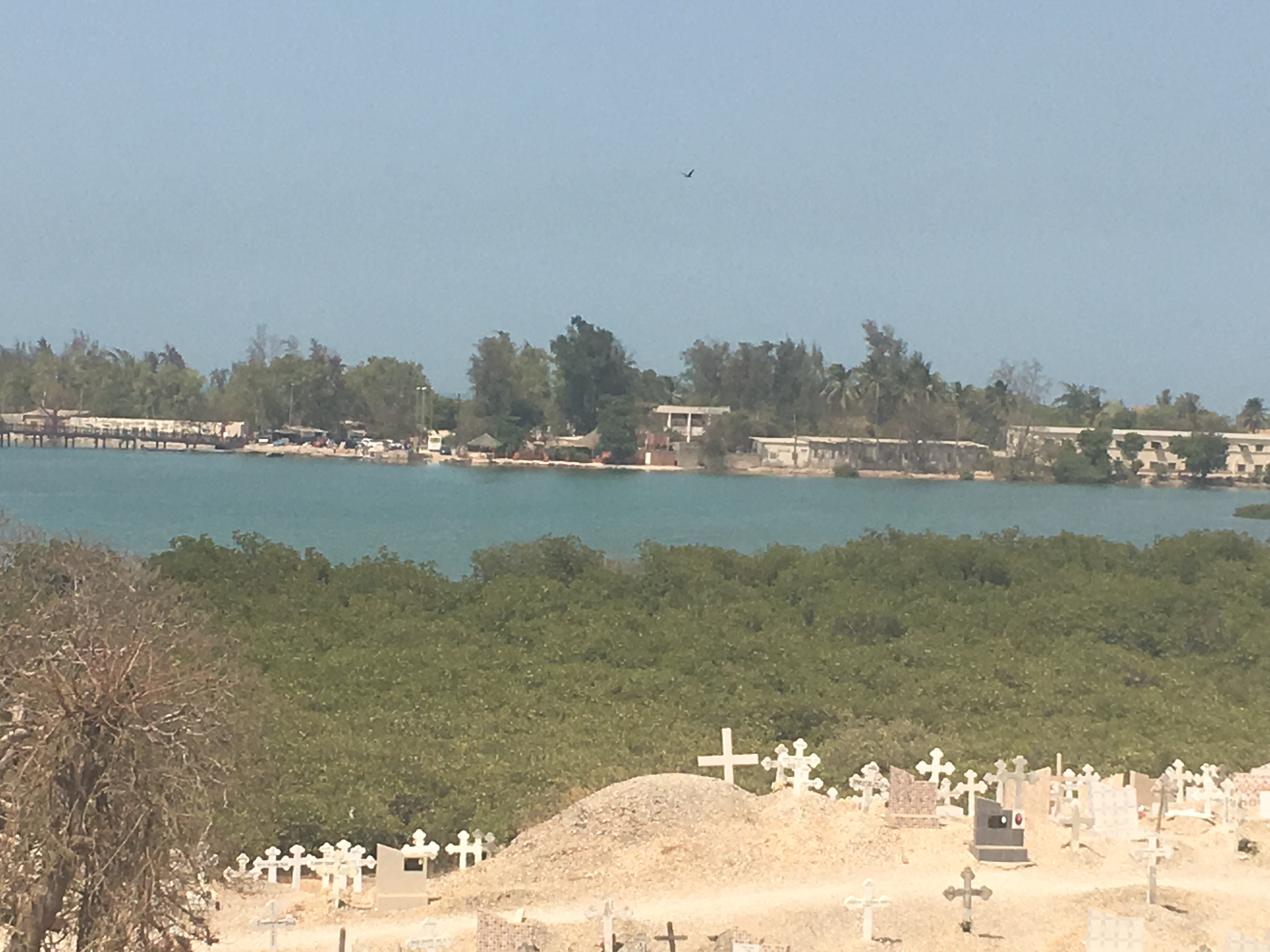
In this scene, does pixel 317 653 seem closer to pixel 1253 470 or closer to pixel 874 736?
pixel 874 736

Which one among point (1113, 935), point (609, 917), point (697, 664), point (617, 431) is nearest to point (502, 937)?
point (609, 917)

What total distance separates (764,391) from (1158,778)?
13080 cm

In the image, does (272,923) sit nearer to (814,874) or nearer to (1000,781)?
(814,874)

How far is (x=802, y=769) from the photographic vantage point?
14.2 m

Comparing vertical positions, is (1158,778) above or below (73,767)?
below

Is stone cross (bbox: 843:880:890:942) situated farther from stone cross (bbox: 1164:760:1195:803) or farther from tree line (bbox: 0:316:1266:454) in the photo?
tree line (bbox: 0:316:1266:454)

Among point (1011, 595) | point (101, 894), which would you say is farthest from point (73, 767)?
point (1011, 595)

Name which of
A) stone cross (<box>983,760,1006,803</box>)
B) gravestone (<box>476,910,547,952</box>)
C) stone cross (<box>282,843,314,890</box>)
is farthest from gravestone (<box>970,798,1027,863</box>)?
stone cross (<box>282,843,314,890</box>)

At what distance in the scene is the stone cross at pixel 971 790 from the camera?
14.1m

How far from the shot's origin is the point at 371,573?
30.2m

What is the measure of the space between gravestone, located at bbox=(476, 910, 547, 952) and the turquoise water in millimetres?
23385

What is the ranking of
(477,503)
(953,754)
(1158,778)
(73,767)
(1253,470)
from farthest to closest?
(1253,470) < (477,503) < (953,754) < (1158,778) < (73,767)

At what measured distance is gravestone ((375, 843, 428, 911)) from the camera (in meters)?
11.7

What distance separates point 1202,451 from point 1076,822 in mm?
120157
